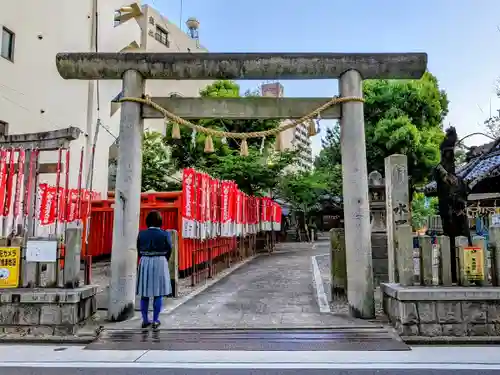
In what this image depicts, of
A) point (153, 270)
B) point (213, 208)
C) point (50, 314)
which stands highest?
point (213, 208)

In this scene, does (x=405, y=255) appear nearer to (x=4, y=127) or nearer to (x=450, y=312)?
(x=450, y=312)

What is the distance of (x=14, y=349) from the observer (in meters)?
6.00

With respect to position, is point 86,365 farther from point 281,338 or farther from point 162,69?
point 162,69

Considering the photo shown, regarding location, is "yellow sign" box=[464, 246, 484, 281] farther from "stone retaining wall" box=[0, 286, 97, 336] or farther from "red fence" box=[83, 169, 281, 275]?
"red fence" box=[83, 169, 281, 275]

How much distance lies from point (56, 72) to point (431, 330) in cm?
1636

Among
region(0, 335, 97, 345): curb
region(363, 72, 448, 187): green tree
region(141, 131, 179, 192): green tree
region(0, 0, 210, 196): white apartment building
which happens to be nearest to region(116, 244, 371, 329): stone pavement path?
region(0, 335, 97, 345): curb

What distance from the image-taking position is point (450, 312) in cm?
642

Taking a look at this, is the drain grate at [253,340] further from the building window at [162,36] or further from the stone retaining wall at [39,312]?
the building window at [162,36]

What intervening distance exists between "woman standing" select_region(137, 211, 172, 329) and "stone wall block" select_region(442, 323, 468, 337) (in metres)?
4.37

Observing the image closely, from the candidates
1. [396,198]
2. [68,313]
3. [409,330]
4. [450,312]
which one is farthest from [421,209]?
[68,313]

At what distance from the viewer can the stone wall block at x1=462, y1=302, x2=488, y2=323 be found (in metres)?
6.37

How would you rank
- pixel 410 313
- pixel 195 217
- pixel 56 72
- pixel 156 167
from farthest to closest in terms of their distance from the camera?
pixel 156 167
pixel 56 72
pixel 195 217
pixel 410 313

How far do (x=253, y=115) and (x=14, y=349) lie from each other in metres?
5.45

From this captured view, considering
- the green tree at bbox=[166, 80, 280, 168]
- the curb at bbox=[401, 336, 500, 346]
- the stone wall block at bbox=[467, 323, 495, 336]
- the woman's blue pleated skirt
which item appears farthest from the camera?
the green tree at bbox=[166, 80, 280, 168]
